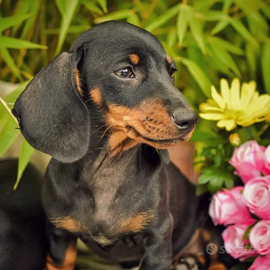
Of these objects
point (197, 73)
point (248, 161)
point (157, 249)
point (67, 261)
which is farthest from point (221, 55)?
point (67, 261)

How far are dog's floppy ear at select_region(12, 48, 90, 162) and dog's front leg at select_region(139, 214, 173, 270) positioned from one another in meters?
0.30

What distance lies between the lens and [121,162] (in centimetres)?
116

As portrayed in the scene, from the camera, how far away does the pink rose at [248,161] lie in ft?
4.44

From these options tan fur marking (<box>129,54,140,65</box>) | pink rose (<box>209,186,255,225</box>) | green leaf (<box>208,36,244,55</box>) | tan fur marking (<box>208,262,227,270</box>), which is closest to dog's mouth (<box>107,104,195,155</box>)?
tan fur marking (<box>129,54,140,65</box>)

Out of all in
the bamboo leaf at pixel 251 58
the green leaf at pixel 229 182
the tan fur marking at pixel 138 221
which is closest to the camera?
the tan fur marking at pixel 138 221

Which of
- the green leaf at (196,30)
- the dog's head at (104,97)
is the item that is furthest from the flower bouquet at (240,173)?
the dog's head at (104,97)

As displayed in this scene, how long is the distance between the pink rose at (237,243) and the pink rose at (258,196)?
86 millimetres

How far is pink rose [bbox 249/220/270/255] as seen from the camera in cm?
123

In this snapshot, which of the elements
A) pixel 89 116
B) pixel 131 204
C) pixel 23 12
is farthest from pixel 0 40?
pixel 131 204

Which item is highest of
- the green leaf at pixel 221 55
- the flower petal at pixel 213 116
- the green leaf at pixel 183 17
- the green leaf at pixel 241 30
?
the green leaf at pixel 183 17

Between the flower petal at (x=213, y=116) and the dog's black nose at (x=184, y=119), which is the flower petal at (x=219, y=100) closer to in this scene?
the flower petal at (x=213, y=116)

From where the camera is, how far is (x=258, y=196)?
49.8 inches

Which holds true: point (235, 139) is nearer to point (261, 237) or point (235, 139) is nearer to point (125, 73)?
point (261, 237)

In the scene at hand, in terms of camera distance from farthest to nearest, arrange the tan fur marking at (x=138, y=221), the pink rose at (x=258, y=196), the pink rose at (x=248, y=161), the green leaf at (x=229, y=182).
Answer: the green leaf at (x=229, y=182)
the pink rose at (x=248, y=161)
the pink rose at (x=258, y=196)
the tan fur marking at (x=138, y=221)
